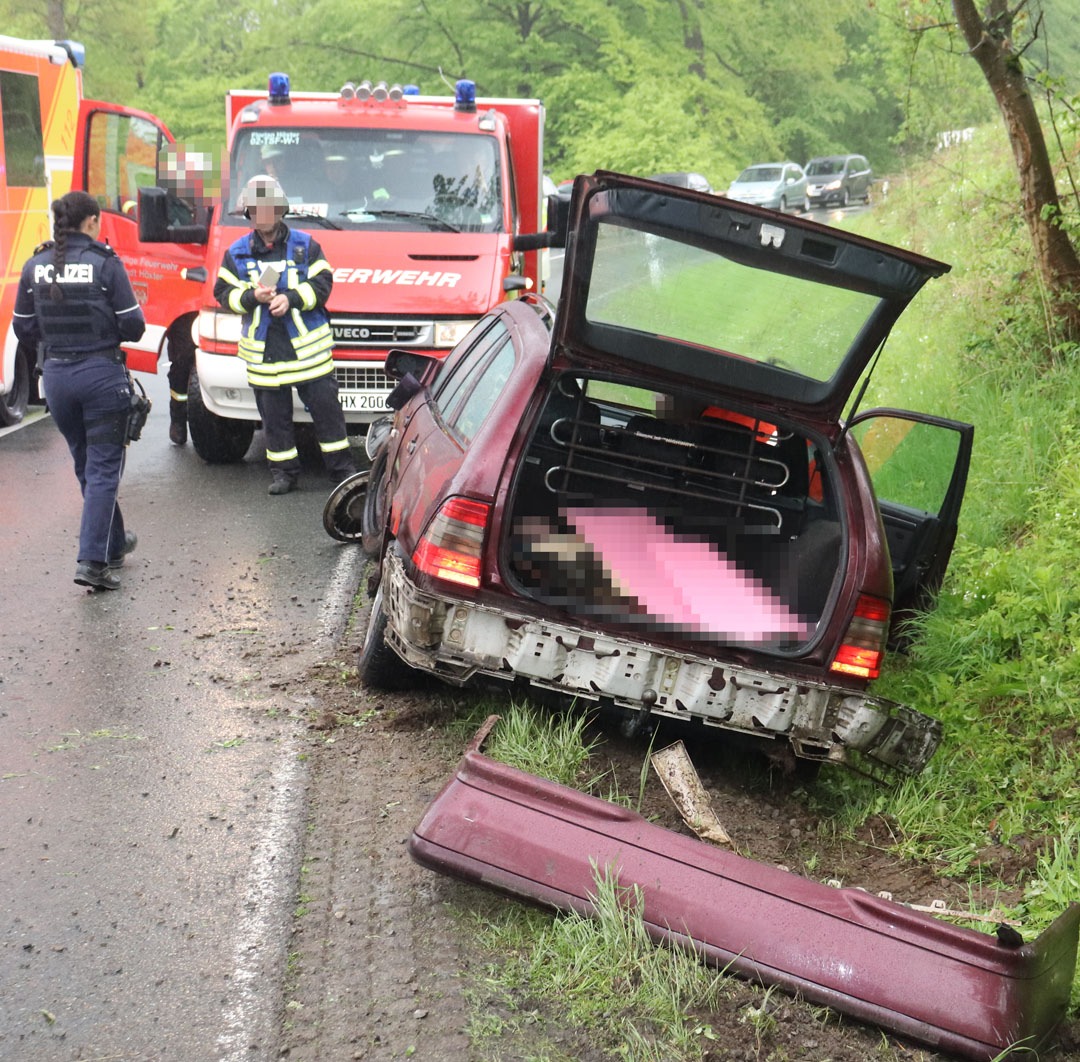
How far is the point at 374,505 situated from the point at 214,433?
3838 mm

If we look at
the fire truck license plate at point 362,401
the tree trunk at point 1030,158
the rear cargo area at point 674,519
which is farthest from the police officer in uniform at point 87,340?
the tree trunk at point 1030,158

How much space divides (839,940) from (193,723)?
275cm

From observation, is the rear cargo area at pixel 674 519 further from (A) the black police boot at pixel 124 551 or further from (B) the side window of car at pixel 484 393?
(A) the black police boot at pixel 124 551

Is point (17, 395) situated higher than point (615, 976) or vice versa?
point (615, 976)

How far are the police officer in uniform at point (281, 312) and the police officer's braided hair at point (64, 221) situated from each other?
1844 mm

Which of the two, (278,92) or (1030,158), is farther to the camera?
(278,92)

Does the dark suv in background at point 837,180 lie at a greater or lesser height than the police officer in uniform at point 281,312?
lesser

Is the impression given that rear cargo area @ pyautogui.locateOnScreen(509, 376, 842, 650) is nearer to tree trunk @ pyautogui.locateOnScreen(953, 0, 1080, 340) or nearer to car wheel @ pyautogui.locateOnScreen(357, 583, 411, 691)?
car wheel @ pyautogui.locateOnScreen(357, 583, 411, 691)

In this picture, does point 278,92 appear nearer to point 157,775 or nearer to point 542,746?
point 157,775

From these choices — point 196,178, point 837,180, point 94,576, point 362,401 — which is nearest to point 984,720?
point 94,576

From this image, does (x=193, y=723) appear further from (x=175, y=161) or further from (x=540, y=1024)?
(x=175, y=161)

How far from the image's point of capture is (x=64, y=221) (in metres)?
6.82

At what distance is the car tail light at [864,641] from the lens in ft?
15.1

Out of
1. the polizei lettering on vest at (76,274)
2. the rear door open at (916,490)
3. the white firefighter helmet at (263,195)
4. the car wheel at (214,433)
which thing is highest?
the white firefighter helmet at (263,195)
